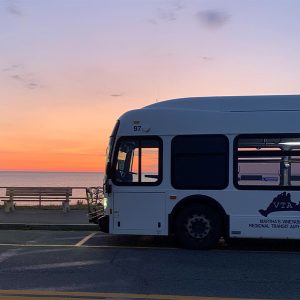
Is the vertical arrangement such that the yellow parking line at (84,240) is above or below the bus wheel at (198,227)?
below

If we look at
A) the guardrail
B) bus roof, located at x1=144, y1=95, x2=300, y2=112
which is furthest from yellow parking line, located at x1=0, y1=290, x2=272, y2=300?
the guardrail

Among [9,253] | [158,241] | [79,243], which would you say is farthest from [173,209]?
[9,253]

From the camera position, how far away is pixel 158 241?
11.7m

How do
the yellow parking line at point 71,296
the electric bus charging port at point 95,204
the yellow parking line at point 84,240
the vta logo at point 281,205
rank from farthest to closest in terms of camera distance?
the electric bus charging port at point 95,204 < the yellow parking line at point 84,240 < the vta logo at point 281,205 < the yellow parking line at point 71,296

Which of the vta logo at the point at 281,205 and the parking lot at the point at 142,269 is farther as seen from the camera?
the vta logo at the point at 281,205

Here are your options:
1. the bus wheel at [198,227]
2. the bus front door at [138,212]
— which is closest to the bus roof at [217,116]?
the bus front door at [138,212]

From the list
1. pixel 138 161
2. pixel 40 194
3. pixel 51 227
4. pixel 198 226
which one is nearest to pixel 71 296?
pixel 198 226

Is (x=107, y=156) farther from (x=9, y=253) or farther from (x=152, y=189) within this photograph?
(x=9, y=253)

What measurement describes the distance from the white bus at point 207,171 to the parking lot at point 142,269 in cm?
54

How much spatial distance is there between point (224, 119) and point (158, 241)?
3208mm

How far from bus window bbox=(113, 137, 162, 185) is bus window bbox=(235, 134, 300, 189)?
1622 mm

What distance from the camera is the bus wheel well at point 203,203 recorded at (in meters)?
10.3

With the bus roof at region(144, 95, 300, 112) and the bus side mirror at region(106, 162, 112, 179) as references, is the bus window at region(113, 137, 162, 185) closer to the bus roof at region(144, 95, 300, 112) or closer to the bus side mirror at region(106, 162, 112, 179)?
the bus side mirror at region(106, 162, 112, 179)

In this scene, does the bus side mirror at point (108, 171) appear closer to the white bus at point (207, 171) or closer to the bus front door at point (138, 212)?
the white bus at point (207, 171)
